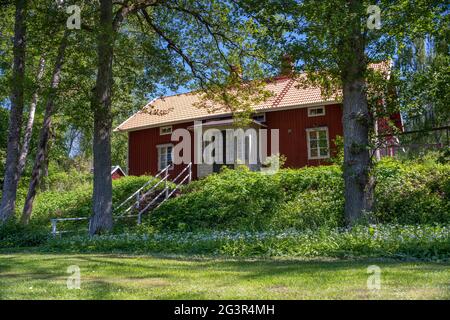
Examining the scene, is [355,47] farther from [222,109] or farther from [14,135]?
[222,109]

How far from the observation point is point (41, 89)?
1437 centimetres

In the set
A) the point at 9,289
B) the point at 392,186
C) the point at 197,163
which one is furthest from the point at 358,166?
the point at 197,163

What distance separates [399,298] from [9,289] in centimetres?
418

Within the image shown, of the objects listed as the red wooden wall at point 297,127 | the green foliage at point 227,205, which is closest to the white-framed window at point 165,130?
the red wooden wall at point 297,127

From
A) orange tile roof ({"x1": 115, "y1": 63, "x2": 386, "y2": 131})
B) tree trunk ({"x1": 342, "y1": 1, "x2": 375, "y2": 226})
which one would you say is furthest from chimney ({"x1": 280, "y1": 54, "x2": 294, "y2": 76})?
orange tile roof ({"x1": 115, "y1": 63, "x2": 386, "y2": 131})

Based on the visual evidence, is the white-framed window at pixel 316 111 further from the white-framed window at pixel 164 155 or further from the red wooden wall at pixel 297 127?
the white-framed window at pixel 164 155

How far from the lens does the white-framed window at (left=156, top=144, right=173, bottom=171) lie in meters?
27.1

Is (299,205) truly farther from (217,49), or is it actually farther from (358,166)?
(217,49)

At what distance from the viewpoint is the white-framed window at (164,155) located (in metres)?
27.1

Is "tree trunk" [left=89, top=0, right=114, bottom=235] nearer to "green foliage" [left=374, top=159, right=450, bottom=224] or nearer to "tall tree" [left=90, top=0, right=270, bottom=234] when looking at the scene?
"tall tree" [left=90, top=0, right=270, bottom=234]

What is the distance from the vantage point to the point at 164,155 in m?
27.4

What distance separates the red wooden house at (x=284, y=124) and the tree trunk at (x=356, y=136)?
25.3ft

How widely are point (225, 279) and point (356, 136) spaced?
7275 mm
